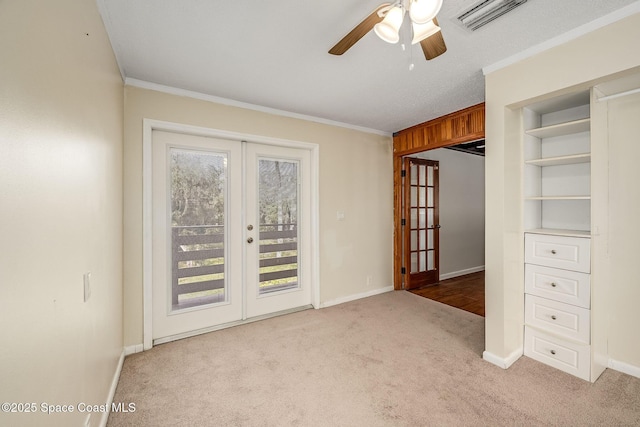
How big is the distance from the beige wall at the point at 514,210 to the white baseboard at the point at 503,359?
25 mm

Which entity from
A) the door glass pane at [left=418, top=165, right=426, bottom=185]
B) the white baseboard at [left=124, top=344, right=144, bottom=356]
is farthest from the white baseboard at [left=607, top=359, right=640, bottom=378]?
the white baseboard at [left=124, top=344, right=144, bottom=356]

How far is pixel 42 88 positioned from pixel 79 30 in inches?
24.4

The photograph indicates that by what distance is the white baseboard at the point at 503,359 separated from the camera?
2.15m

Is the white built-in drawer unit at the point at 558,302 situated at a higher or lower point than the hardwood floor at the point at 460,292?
higher

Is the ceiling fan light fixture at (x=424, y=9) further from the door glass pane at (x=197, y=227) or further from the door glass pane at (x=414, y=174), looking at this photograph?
the door glass pane at (x=414, y=174)

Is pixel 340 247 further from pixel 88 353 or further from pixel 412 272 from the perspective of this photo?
pixel 88 353

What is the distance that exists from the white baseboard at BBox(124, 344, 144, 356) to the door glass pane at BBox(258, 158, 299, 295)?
4.05 ft

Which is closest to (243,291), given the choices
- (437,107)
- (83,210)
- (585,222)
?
(83,210)

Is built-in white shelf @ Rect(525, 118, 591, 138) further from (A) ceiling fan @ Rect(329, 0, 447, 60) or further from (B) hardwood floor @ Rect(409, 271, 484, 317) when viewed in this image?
(B) hardwood floor @ Rect(409, 271, 484, 317)

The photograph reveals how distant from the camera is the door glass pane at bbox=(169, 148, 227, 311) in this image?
2.71 m

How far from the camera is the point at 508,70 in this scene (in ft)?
7.00

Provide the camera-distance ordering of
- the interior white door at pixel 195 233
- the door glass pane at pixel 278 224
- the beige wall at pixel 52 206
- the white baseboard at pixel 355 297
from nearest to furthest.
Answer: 1. the beige wall at pixel 52 206
2. the interior white door at pixel 195 233
3. the door glass pane at pixel 278 224
4. the white baseboard at pixel 355 297

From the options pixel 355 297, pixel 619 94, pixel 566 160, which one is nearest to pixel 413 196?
pixel 355 297

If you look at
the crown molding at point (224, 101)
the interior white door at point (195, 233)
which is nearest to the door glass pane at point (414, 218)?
the crown molding at point (224, 101)
